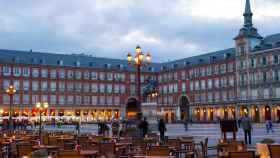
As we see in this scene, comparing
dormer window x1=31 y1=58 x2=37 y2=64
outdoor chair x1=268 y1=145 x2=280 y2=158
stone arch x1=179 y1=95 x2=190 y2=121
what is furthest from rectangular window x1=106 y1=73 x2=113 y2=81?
outdoor chair x1=268 y1=145 x2=280 y2=158

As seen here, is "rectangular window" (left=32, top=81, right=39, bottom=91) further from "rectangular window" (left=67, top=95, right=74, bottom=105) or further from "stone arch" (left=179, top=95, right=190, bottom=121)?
"stone arch" (left=179, top=95, right=190, bottom=121)

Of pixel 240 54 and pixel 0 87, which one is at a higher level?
pixel 240 54

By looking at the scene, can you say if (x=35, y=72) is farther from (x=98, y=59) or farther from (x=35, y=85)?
(x=98, y=59)

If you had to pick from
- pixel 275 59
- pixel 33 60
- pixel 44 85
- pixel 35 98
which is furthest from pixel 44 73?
pixel 275 59

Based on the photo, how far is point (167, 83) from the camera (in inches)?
3760

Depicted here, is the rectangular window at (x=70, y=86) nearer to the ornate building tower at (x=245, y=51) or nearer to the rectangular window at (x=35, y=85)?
the rectangular window at (x=35, y=85)

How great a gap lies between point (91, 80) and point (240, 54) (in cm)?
3136

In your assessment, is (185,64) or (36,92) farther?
(185,64)

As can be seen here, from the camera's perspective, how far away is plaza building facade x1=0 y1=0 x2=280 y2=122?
2869 inches

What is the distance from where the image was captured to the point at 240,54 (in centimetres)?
7612

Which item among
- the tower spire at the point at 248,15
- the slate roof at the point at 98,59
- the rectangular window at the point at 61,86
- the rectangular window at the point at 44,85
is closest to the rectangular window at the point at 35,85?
the rectangular window at the point at 44,85

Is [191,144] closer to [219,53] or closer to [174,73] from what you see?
[219,53]

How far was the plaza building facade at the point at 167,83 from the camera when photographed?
→ 72875 millimetres

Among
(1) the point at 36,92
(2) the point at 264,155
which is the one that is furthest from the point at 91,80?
(2) the point at 264,155
